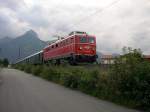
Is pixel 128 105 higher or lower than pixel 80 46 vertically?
lower

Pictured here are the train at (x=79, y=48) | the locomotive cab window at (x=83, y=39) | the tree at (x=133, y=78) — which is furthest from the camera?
the locomotive cab window at (x=83, y=39)

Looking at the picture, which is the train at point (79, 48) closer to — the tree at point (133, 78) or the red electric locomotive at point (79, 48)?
the red electric locomotive at point (79, 48)

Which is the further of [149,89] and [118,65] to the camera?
[118,65]

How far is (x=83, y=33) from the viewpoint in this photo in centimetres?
3444

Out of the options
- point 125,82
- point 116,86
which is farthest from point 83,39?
point 125,82

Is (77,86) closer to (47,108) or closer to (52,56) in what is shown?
(47,108)

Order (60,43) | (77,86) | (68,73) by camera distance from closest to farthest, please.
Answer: (77,86) → (68,73) → (60,43)

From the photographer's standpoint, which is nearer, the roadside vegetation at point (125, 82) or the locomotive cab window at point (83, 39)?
the roadside vegetation at point (125, 82)

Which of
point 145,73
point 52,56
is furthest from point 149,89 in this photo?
point 52,56

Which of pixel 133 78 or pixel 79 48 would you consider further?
pixel 79 48

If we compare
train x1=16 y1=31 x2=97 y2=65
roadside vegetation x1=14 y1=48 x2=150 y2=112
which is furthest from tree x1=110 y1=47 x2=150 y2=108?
train x1=16 y1=31 x2=97 y2=65

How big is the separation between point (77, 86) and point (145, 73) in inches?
331

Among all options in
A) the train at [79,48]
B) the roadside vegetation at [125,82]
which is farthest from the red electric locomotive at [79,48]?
the roadside vegetation at [125,82]

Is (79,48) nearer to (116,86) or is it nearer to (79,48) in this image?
(79,48)
